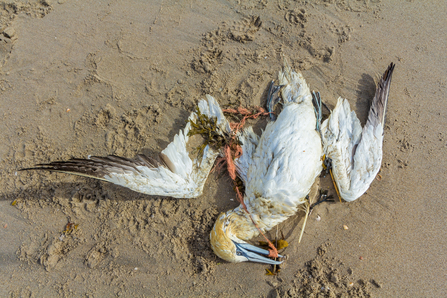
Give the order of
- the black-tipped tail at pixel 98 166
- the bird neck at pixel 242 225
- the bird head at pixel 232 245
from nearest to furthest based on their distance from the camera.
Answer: the black-tipped tail at pixel 98 166, the bird head at pixel 232 245, the bird neck at pixel 242 225

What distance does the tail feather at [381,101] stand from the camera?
3.25 m

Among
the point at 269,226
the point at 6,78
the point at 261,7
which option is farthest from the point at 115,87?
the point at 269,226

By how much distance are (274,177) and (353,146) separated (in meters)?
1.30

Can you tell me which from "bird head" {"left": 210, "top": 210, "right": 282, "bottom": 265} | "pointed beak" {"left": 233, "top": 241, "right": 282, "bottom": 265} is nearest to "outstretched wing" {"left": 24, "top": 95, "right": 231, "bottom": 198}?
"bird head" {"left": 210, "top": 210, "right": 282, "bottom": 265}

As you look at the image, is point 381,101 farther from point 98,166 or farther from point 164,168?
point 98,166

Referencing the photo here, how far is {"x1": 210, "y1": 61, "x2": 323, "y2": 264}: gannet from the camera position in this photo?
9.06 ft

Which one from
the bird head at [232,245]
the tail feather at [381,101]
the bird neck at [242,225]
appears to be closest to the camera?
the bird head at [232,245]

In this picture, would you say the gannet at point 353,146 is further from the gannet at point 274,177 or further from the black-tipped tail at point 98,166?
the black-tipped tail at point 98,166

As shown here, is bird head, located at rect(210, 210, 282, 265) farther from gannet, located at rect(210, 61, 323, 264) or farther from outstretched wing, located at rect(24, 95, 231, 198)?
outstretched wing, located at rect(24, 95, 231, 198)

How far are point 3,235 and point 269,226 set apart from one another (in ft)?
13.1

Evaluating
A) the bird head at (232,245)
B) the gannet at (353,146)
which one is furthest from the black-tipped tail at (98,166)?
the gannet at (353,146)

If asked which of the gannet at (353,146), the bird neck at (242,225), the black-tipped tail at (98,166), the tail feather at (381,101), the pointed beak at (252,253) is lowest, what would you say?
the pointed beak at (252,253)

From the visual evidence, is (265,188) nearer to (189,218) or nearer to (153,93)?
(189,218)

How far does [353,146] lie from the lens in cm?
319
